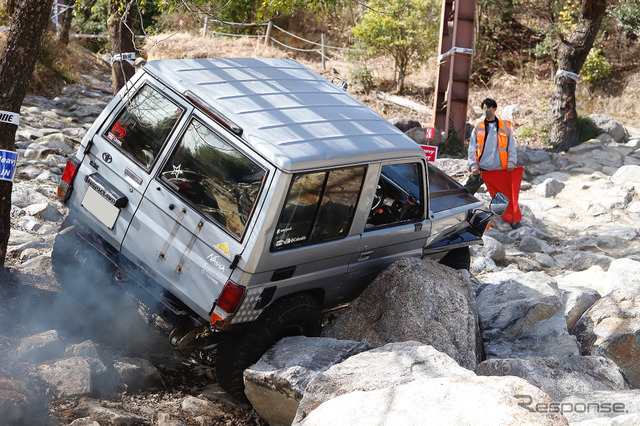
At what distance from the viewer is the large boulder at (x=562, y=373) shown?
179 inches

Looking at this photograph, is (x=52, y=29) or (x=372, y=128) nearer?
(x=372, y=128)

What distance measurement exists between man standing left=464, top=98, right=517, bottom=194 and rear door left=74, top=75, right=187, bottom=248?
5350mm

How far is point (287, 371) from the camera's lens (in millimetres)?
4398

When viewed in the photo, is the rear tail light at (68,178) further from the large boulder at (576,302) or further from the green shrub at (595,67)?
the green shrub at (595,67)

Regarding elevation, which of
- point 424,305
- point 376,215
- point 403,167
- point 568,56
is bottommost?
point 424,305

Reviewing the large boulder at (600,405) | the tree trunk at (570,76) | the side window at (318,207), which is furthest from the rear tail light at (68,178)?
the tree trunk at (570,76)

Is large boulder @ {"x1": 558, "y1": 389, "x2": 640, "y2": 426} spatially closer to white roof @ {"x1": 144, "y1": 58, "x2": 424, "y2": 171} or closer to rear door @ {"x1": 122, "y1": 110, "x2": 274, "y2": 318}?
white roof @ {"x1": 144, "y1": 58, "x2": 424, "y2": 171}

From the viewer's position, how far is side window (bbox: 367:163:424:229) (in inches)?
228

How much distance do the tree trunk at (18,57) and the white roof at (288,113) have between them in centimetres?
106

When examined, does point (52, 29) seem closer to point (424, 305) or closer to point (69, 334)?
point (69, 334)

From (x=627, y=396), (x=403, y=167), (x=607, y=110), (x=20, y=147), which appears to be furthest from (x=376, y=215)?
(x=607, y=110)

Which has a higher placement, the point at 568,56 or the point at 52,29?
the point at 568,56

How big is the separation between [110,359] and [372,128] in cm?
270

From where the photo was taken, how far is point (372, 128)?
17.9ft
